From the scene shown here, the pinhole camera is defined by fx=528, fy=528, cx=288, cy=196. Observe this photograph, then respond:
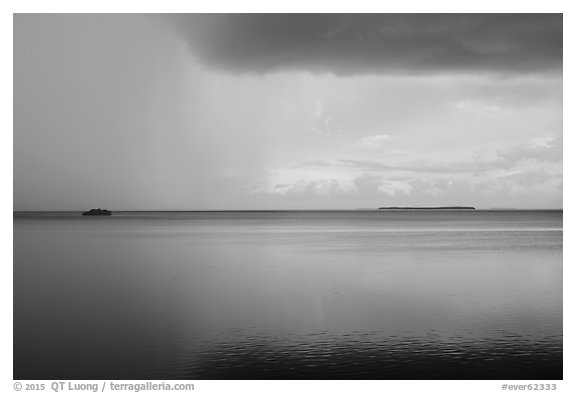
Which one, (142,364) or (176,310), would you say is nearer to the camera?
(142,364)

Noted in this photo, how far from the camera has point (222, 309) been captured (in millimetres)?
23016

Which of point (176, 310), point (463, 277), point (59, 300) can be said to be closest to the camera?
point (176, 310)

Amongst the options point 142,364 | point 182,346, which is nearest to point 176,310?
point 182,346

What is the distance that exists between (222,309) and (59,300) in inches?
320

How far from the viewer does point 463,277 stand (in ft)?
108

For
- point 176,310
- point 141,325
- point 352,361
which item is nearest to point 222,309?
point 176,310

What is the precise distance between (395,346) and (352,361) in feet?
7.39

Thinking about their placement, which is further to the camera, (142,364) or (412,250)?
(412,250)
